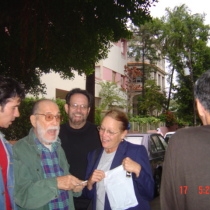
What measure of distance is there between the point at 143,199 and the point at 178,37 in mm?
36516

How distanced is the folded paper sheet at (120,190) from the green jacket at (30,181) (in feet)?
1.73

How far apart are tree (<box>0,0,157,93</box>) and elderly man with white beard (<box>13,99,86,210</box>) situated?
4457 mm

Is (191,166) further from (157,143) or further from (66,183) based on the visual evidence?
(157,143)

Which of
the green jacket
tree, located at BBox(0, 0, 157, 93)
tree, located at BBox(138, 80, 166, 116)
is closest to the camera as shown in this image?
the green jacket

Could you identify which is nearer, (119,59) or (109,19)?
(109,19)

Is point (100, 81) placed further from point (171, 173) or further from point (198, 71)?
point (171, 173)

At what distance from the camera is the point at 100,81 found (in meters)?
28.3

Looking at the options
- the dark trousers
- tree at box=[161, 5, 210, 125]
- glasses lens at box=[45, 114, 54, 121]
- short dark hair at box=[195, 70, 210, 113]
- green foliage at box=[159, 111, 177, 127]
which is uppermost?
tree at box=[161, 5, 210, 125]

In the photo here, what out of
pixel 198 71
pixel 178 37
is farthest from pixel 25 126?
pixel 178 37

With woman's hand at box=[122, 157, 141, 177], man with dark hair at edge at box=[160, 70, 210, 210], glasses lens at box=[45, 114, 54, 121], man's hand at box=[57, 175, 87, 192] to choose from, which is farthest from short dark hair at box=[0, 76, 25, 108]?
man with dark hair at edge at box=[160, 70, 210, 210]

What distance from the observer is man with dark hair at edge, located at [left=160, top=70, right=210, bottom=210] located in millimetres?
1775

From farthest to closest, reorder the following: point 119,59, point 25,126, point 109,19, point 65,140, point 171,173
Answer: point 119,59 < point 25,126 < point 109,19 < point 65,140 < point 171,173

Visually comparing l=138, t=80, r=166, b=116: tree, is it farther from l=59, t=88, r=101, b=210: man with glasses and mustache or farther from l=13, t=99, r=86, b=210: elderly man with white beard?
l=13, t=99, r=86, b=210: elderly man with white beard

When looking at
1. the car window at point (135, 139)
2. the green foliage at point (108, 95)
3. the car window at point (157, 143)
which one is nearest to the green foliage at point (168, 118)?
the green foliage at point (108, 95)
